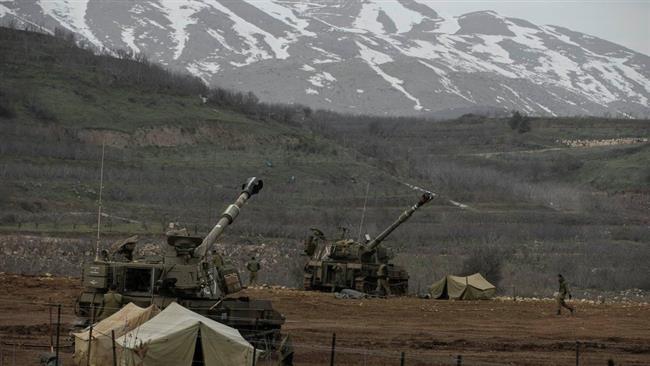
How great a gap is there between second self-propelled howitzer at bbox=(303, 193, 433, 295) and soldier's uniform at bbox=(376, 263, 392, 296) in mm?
156

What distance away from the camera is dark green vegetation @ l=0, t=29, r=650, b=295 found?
2800 inches

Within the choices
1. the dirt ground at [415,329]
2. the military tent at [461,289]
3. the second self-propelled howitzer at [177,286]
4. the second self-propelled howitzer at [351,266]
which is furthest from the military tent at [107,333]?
the military tent at [461,289]

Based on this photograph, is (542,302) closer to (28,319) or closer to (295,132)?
(28,319)

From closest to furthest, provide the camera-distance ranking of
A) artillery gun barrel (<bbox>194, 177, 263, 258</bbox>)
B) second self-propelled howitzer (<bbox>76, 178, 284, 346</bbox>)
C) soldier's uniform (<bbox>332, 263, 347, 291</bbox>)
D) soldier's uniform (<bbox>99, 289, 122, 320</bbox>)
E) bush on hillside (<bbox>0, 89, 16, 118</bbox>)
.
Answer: soldier's uniform (<bbox>99, 289, 122, 320</bbox>), second self-propelled howitzer (<bbox>76, 178, 284, 346</bbox>), artillery gun barrel (<bbox>194, 177, 263, 258</bbox>), soldier's uniform (<bbox>332, 263, 347, 291</bbox>), bush on hillside (<bbox>0, 89, 16, 118</bbox>)

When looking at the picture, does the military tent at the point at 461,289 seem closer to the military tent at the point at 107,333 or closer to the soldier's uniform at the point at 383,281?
the soldier's uniform at the point at 383,281

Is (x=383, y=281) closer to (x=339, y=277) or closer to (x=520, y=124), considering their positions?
(x=339, y=277)

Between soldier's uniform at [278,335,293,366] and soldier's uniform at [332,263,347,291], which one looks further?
soldier's uniform at [332,263,347,291]

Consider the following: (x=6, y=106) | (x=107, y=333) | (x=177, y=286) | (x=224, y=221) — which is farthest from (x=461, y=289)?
(x=6, y=106)

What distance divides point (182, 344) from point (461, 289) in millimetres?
26361

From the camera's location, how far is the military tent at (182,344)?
2255 centimetres

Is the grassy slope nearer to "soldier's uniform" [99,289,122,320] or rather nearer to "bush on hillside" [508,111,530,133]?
"bush on hillside" [508,111,530,133]

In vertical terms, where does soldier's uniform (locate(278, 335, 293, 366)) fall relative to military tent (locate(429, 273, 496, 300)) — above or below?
below

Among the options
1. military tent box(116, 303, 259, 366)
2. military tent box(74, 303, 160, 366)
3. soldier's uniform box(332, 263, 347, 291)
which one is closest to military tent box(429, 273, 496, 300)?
soldier's uniform box(332, 263, 347, 291)

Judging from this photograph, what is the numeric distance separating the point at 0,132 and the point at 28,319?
6353 cm
